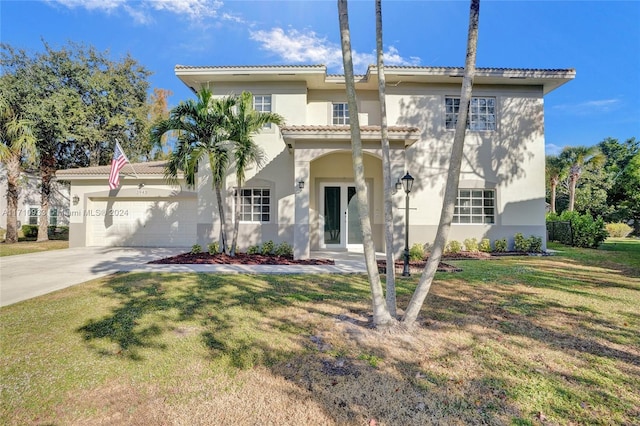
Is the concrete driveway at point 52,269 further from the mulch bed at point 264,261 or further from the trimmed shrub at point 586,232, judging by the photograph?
the trimmed shrub at point 586,232

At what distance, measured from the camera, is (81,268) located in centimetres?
927

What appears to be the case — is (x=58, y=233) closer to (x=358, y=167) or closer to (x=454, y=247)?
(x=358, y=167)

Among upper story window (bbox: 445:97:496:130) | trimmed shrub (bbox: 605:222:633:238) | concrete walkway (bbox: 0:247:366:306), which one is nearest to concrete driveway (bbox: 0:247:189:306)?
concrete walkway (bbox: 0:247:366:306)

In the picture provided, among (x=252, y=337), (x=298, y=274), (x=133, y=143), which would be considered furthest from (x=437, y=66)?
(x=133, y=143)

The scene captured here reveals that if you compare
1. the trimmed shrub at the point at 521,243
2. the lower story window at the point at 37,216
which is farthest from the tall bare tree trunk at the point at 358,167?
the lower story window at the point at 37,216

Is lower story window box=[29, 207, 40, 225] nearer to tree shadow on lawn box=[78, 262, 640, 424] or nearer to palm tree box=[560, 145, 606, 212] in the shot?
tree shadow on lawn box=[78, 262, 640, 424]

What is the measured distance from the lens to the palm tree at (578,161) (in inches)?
877

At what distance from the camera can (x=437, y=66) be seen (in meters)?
11.8

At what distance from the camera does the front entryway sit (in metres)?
12.4

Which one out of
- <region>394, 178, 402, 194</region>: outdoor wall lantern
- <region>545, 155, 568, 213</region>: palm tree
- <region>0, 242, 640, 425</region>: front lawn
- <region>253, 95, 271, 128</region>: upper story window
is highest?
<region>253, 95, 271, 128</region>: upper story window

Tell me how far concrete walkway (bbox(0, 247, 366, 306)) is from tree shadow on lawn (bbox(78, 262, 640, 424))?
1848 mm

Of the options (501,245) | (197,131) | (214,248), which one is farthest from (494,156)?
(214,248)

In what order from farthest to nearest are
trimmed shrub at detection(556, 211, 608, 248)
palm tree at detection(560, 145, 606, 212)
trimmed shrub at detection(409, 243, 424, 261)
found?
palm tree at detection(560, 145, 606, 212)
trimmed shrub at detection(556, 211, 608, 248)
trimmed shrub at detection(409, 243, 424, 261)

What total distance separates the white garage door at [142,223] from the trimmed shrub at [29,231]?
7.33 meters
